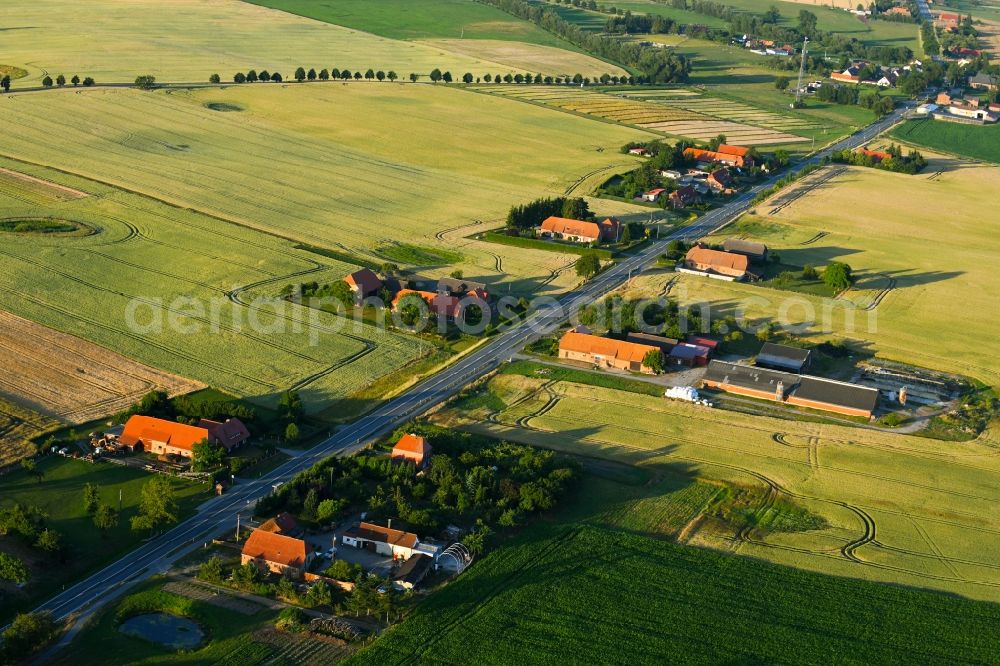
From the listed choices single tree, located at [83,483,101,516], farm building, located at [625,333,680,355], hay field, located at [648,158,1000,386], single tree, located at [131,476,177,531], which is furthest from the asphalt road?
hay field, located at [648,158,1000,386]

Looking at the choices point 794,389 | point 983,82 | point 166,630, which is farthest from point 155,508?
point 983,82

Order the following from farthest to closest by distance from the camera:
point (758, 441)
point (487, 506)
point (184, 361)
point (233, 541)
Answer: point (184, 361) → point (758, 441) → point (487, 506) → point (233, 541)

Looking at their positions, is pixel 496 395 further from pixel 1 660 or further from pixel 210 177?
pixel 210 177

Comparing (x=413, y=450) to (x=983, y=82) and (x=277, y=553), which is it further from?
(x=983, y=82)

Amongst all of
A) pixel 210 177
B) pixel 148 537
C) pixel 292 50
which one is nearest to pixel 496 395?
pixel 148 537

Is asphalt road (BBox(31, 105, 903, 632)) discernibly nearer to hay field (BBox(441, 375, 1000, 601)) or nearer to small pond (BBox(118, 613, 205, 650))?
small pond (BBox(118, 613, 205, 650))
